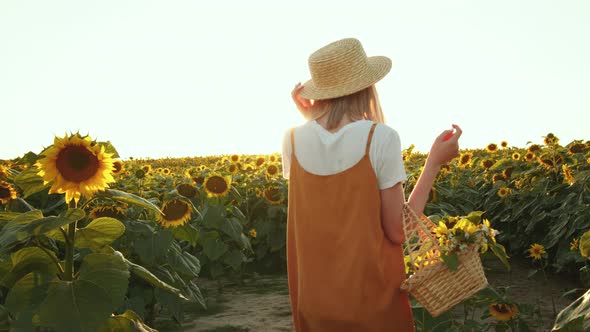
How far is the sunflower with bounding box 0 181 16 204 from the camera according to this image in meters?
3.16

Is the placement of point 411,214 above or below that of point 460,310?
above

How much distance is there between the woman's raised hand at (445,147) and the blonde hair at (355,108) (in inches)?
9.0

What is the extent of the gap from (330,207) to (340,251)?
17cm

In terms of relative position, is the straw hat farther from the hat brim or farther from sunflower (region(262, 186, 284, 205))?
sunflower (region(262, 186, 284, 205))

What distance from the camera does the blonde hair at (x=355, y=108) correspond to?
8.68 feet

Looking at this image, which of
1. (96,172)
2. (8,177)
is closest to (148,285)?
(8,177)

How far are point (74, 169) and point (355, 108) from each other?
3.53 feet

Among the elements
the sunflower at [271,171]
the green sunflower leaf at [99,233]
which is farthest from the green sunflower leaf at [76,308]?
the sunflower at [271,171]

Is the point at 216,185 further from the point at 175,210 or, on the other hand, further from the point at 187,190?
the point at 175,210

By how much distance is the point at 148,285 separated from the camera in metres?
4.30

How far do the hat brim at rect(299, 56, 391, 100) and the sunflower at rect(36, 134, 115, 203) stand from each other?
861mm

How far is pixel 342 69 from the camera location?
272 centimetres

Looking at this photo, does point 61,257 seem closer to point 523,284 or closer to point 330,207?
point 330,207

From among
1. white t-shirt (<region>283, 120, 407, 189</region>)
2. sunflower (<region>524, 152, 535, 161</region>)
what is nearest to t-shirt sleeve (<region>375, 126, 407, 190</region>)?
white t-shirt (<region>283, 120, 407, 189</region>)
